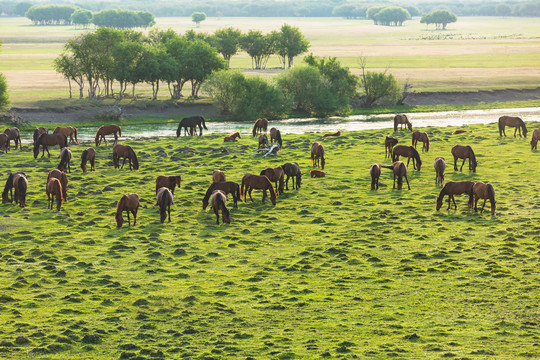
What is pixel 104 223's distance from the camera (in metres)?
28.2

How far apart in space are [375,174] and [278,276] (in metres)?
13.2

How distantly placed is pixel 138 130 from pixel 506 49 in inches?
5155

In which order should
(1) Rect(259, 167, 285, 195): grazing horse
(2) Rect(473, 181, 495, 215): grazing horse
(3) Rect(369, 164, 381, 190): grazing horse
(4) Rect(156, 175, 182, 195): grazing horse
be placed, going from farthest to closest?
(3) Rect(369, 164, 381, 190): grazing horse, (1) Rect(259, 167, 285, 195): grazing horse, (4) Rect(156, 175, 182, 195): grazing horse, (2) Rect(473, 181, 495, 215): grazing horse

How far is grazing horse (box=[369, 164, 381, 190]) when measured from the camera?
3353cm

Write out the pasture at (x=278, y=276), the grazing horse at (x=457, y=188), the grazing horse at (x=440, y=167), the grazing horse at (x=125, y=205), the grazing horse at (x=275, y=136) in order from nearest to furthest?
the pasture at (x=278, y=276)
the grazing horse at (x=125, y=205)
the grazing horse at (x=457, y=188)
the grazing horse at (x=440, y=167)
the grazing horse at (x=275, y=136)

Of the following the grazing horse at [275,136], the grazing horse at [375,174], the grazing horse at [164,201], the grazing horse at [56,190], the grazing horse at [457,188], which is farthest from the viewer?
the grazing horse at [275,136]

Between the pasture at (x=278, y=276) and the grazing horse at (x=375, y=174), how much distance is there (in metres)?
0.66

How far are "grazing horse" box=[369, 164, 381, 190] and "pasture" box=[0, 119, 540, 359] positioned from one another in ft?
2.15

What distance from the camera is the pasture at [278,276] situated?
55.7 ft

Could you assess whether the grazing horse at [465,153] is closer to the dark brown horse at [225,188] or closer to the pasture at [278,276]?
the pasture at [278,276]

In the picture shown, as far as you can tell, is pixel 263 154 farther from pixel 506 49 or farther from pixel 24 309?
pixel 506 49

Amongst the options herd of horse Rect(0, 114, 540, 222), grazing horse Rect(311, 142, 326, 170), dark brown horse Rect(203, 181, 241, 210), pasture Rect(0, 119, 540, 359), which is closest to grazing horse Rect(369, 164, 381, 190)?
herd of horse Rect(0, 114, 540, 222)

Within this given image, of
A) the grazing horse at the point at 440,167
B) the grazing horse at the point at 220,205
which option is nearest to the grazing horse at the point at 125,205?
the grazing horse at the point at 220,205

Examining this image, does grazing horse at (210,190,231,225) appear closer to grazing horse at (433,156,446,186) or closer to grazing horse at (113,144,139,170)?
grazing horse at (433,156,446,186)
